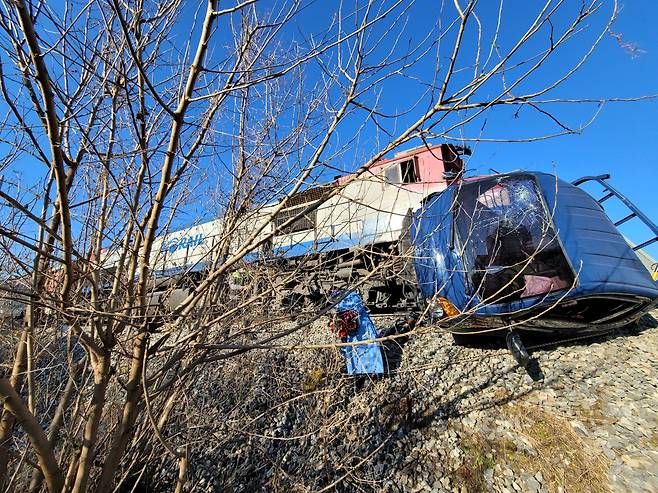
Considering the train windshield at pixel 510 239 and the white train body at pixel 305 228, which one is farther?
the train windshield at pixel 510 239

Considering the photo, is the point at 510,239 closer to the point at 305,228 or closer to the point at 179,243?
the point at 305,228

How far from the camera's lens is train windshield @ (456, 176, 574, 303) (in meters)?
3.54

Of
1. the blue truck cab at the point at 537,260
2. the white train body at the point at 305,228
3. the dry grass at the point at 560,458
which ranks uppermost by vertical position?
the white train body at the point at 305,228

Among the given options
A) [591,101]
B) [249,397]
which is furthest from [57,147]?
[249,397]

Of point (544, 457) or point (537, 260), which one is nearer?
point (544, 457)

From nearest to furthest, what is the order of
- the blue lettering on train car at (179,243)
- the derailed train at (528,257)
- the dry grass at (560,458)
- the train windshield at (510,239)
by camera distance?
the blue lettering on train car at (179,243), the dry grass at (560,458), the derailed train at (528,257), the train windshield at (510,239)

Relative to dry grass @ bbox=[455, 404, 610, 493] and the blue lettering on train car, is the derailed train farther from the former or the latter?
dry grass @ bbox=[455, 404, 610, 493]

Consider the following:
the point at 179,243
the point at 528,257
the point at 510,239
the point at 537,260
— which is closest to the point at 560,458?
the point at 528,257

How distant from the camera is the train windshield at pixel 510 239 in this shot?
3.54 m

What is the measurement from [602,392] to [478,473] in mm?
1554

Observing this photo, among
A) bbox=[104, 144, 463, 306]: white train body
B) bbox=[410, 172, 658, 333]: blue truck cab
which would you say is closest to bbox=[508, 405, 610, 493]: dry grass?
bbox=[410, 172, 658, 333]: blue truck cab

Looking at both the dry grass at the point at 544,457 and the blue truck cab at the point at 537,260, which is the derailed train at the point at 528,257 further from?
the dry grass at the point at 544,457

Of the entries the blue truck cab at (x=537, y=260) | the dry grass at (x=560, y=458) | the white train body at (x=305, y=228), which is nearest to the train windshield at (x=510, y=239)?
the blue truck cab at (x=537, y=260)

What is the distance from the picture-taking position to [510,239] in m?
3.80
